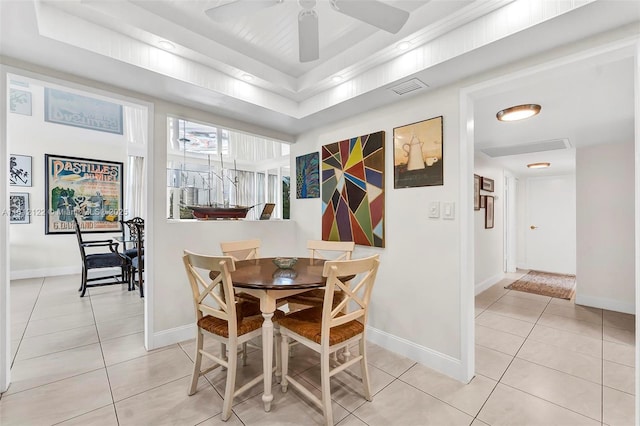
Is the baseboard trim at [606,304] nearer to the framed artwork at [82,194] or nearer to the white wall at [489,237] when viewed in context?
the white wall at [489,237]

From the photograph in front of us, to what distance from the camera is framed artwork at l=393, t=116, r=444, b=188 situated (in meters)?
2.23

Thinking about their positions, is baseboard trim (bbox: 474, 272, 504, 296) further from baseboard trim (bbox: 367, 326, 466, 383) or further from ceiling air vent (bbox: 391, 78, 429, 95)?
ceiling air vent (bbox: 391, 78, 429, 95)

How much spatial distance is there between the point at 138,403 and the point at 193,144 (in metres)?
4.76

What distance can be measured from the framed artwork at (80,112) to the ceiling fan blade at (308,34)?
16.9 feet

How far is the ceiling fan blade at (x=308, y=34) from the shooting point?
58.9 inches

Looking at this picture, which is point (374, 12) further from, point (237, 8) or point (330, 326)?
point (330, 326)

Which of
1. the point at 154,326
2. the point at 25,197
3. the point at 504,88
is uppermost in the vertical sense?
the point at 504,88

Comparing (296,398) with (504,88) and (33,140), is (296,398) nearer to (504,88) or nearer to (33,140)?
(504,88)

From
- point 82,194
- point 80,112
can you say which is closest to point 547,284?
point 82,194

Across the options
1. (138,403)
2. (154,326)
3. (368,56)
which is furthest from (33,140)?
(368,56)

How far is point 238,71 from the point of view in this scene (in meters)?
2.32

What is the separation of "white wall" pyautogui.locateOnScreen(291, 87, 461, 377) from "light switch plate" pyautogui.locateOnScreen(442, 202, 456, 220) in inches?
1.2

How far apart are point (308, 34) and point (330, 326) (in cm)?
168

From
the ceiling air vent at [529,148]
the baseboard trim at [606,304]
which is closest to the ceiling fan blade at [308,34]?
the ceiling air vent at [529,148]
